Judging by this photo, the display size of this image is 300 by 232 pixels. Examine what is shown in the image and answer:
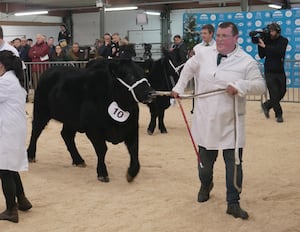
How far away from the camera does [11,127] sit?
14.2 ft

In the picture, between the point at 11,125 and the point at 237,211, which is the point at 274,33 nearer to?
the point at 237,211

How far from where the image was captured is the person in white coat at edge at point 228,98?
4.32 m

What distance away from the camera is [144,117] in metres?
11.0

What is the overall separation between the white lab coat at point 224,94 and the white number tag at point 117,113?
4.07 ft

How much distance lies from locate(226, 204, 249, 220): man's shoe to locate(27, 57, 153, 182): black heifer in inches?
60.7

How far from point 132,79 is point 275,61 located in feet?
16.5

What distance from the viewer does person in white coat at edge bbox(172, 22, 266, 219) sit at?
170 inches

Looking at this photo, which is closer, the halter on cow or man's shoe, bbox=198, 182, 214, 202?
man's shoe, bbox=198, 182, 214, 202

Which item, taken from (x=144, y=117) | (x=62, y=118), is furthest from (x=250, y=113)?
(x=62, y=118)

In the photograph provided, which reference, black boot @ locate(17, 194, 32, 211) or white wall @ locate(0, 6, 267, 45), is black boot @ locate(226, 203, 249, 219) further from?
white wall @ locate(0, 6, 267, 45)

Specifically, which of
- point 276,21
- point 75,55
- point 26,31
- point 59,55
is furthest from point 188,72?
point 26,31

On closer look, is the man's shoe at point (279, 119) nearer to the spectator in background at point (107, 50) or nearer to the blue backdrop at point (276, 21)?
the spectator in background at point (107, 50)

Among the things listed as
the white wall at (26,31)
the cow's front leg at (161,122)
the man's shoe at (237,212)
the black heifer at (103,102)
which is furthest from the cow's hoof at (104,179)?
the white wall at (26,31)

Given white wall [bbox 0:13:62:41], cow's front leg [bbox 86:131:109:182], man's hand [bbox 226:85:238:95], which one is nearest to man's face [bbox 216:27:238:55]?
man's hand [bbox 226:85:238:95]
